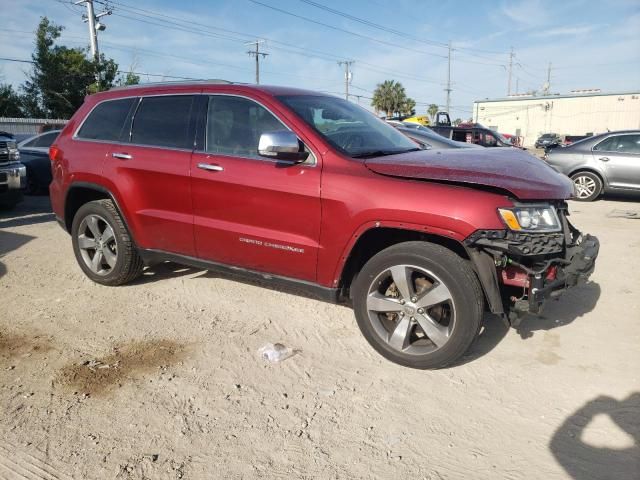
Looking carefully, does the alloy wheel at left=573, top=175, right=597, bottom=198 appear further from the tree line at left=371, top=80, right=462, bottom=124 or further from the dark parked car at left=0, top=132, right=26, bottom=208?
the tree line at left=371, top=80, right=462, bottom=124

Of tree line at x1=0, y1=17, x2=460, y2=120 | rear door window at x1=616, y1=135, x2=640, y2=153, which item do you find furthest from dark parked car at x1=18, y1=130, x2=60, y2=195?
tree line at x1=0, y1=17, x2=460, y2=120

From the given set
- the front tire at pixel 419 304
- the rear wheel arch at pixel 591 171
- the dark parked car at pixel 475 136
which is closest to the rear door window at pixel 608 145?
the rear wheel arch at pixel 591 171

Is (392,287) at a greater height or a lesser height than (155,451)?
greater

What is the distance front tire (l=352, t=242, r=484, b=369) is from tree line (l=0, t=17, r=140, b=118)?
31531mm

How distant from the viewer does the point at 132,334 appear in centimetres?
383

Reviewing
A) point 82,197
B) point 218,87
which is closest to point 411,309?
point 218,87

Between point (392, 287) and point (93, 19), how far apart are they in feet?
115

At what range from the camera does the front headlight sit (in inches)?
115

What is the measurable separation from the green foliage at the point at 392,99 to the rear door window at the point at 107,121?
60.2m

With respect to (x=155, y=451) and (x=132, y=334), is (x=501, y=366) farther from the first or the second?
(x=132, y=334)

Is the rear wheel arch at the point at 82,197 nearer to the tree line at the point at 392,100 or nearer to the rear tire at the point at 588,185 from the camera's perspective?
the rear tire at the point at 588,185

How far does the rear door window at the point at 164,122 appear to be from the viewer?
4.14 meters

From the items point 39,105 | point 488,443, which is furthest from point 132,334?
point 39,105

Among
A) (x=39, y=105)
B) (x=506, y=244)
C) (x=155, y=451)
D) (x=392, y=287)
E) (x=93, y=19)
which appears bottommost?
(x=155, y=451)
